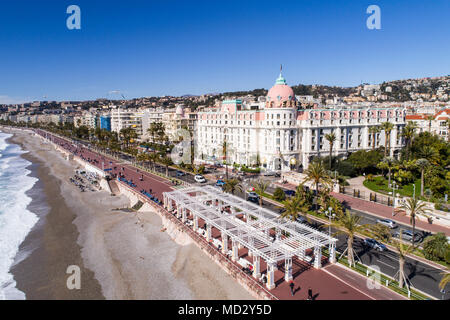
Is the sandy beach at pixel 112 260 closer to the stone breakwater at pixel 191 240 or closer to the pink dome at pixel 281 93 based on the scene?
the stone breakwater at pixel 191 240

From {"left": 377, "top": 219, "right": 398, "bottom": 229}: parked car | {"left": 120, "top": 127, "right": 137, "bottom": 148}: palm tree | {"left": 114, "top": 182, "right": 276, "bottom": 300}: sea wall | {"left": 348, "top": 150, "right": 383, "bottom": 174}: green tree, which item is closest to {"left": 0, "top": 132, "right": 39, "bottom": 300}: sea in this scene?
{"left": 114, "top": 182, "right": 276, "bottom": 300}: sea wall

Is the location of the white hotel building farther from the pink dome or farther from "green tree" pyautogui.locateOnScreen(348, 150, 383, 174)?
"green tree" pyautogui.locateOnScreen(348, 150, 383, 174)

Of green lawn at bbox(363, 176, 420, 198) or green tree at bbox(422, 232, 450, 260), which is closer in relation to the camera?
green tree at bbox(422, 232, 450, 260)

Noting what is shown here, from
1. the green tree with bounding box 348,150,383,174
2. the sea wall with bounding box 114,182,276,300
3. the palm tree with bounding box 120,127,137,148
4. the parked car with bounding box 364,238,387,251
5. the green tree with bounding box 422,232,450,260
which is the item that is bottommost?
the sea wall with bounding box 114,182,276,300

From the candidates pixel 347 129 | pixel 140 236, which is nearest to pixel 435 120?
pixel 347 129

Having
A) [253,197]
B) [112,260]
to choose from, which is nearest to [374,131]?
[253,197]
